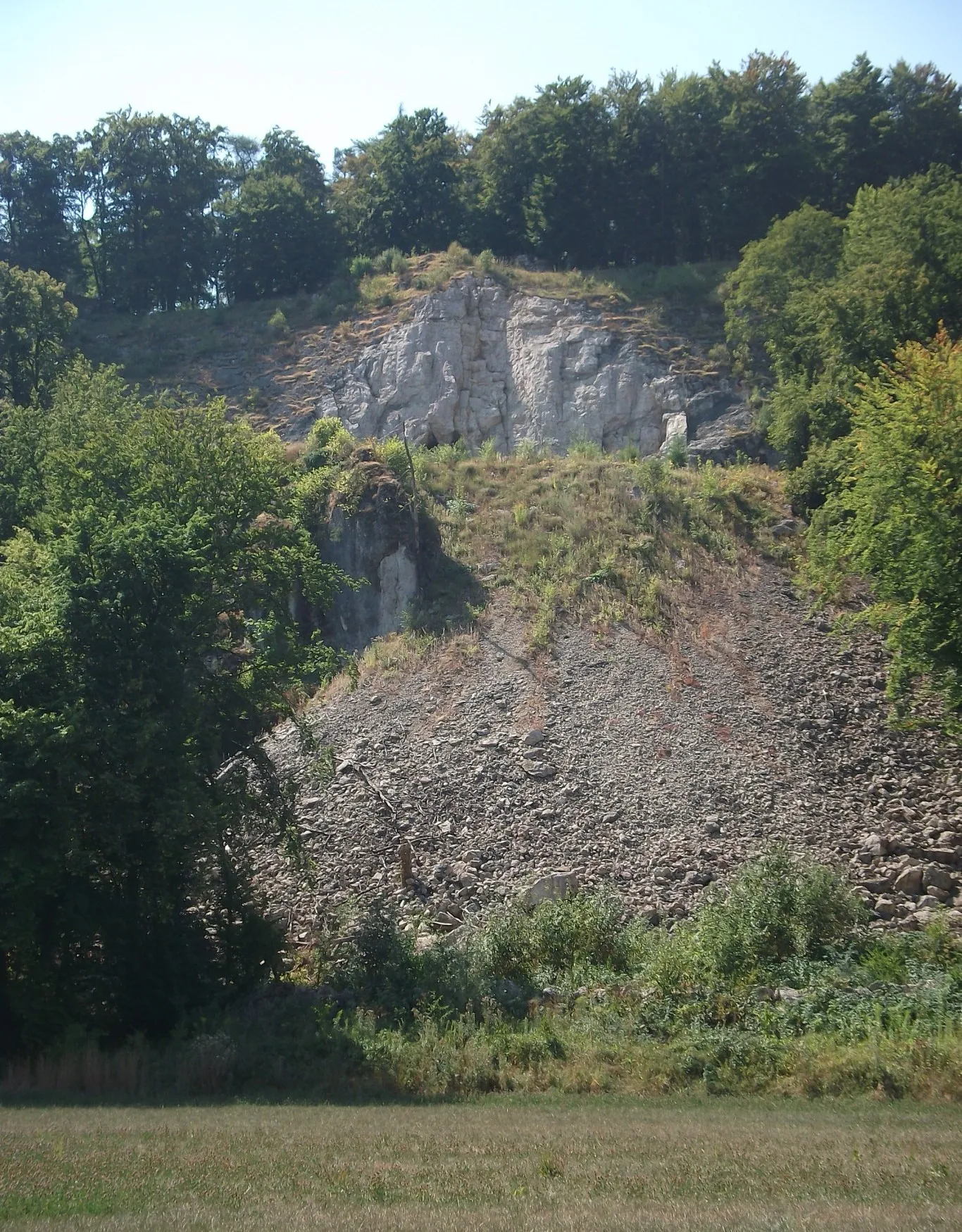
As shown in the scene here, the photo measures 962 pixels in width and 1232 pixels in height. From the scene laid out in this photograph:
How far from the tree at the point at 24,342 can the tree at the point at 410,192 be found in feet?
52.1

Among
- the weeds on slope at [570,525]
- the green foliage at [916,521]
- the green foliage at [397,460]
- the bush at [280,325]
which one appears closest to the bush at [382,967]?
the green foliage at [916,521]

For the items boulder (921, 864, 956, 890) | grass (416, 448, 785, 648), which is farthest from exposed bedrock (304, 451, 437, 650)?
boulder (921, 864, 956, 890)

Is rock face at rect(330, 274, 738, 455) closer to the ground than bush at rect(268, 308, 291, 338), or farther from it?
closer to the ground

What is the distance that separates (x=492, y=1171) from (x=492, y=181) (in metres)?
Answer: 45.3

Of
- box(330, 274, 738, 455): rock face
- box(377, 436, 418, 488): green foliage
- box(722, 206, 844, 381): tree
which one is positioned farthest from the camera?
box(330, 274, 738, 455): rock face

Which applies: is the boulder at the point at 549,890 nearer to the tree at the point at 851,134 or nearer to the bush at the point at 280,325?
the bush at the point at 280,325

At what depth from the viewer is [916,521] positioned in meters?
18.9

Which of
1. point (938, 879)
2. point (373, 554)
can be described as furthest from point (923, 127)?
point (938, 879)

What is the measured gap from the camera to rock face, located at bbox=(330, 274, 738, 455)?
1519 inches

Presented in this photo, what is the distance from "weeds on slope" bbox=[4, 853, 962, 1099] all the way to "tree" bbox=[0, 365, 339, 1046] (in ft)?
4.46

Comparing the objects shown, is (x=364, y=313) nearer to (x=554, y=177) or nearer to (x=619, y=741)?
(x=554, y=177)

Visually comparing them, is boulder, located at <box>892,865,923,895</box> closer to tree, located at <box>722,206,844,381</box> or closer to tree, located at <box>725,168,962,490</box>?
tree, located at <box>725,168,962,490</box>

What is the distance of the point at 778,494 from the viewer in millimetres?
30781

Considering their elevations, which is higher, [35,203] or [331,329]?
[35,203]
